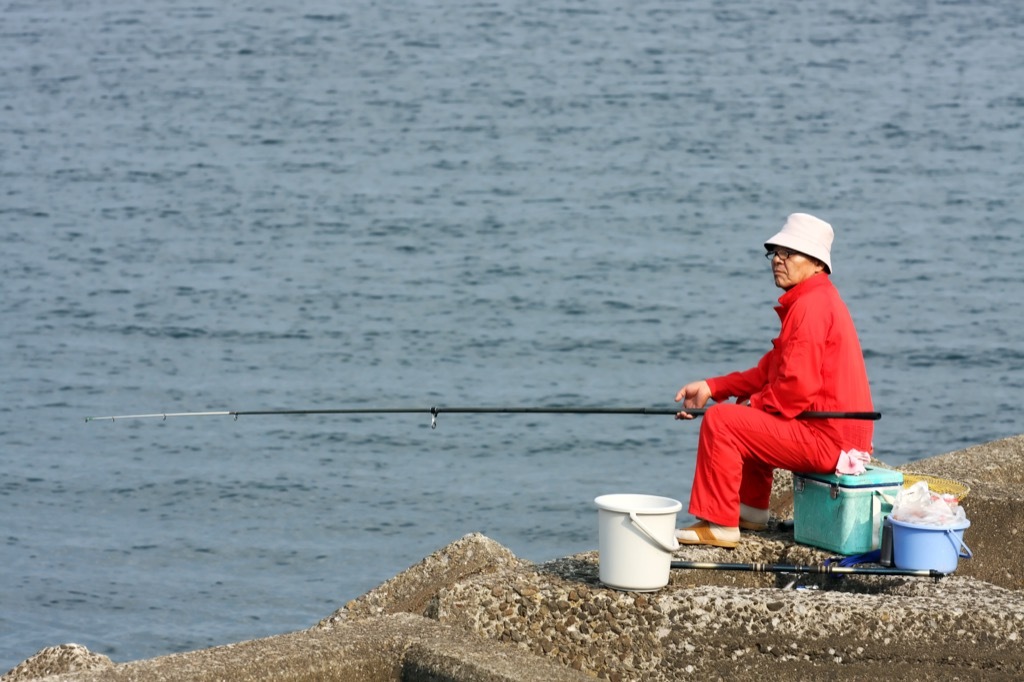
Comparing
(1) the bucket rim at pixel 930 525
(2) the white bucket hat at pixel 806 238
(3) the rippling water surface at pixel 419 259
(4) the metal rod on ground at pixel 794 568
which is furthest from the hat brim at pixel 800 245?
(3) the rippling water surface at pixel 419 259

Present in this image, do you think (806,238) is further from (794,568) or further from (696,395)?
(794,568)

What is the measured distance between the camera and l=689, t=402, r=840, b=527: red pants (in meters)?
5.01

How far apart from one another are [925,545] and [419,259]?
62.1ft

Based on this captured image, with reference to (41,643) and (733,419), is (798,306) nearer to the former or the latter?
(733,419)

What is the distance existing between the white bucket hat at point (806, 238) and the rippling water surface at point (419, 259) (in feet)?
19.5

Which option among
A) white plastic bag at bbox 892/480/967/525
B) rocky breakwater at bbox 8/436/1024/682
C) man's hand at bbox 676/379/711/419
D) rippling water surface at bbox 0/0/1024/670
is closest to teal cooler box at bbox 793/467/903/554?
white plastic bag at bbox 892/480/967/525

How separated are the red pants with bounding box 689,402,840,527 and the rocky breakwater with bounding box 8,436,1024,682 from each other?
0.38m

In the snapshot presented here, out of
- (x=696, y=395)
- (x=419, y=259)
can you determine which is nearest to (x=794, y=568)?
(x=696, y=395)

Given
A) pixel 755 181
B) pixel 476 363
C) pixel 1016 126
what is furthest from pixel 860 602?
pixel 1016 126

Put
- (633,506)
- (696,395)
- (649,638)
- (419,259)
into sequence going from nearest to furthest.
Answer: (649,638) → (633,506) → (696,395) → (419,259)

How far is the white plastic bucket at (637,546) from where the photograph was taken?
457 cm

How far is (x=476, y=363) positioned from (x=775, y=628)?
547 inches

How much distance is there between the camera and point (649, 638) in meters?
4.46

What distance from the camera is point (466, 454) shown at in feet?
49.4
